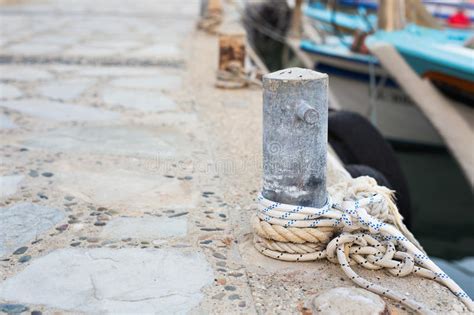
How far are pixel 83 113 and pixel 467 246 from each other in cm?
384

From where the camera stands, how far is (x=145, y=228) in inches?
107

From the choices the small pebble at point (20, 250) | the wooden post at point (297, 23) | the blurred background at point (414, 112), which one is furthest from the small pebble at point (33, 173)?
the wooden post at point (297, 23)

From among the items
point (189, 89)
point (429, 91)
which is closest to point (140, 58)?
point (189, 89)

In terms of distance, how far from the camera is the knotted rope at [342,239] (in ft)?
7.66

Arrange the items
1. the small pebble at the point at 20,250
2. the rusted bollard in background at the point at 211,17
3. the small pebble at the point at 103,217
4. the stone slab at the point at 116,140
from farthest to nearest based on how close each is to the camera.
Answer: the rusted bollard in background at the point at 211,17 → the stone slab at the point at 116,140 → the small pebble at the point at 103,217 → the small pebble at the point at 20,250

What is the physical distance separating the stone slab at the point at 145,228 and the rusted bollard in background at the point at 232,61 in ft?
9.38

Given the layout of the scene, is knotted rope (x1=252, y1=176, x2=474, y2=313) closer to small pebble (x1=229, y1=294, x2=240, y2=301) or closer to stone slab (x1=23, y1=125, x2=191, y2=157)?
small pebble (x1=229, y1=294, x2=240, y2=301)

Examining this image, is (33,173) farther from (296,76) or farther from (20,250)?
(296,76)

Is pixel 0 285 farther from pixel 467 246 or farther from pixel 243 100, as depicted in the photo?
pixel 467 246

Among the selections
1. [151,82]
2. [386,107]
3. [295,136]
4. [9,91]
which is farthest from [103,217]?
[386,107]

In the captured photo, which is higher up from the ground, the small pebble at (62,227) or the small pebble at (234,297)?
the small pebble at (234,297)

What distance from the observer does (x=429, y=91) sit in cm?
660

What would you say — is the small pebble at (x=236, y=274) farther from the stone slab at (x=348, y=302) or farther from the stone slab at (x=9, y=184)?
the stone slab at (x=9, y=184)

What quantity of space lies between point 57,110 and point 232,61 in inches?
70.0
